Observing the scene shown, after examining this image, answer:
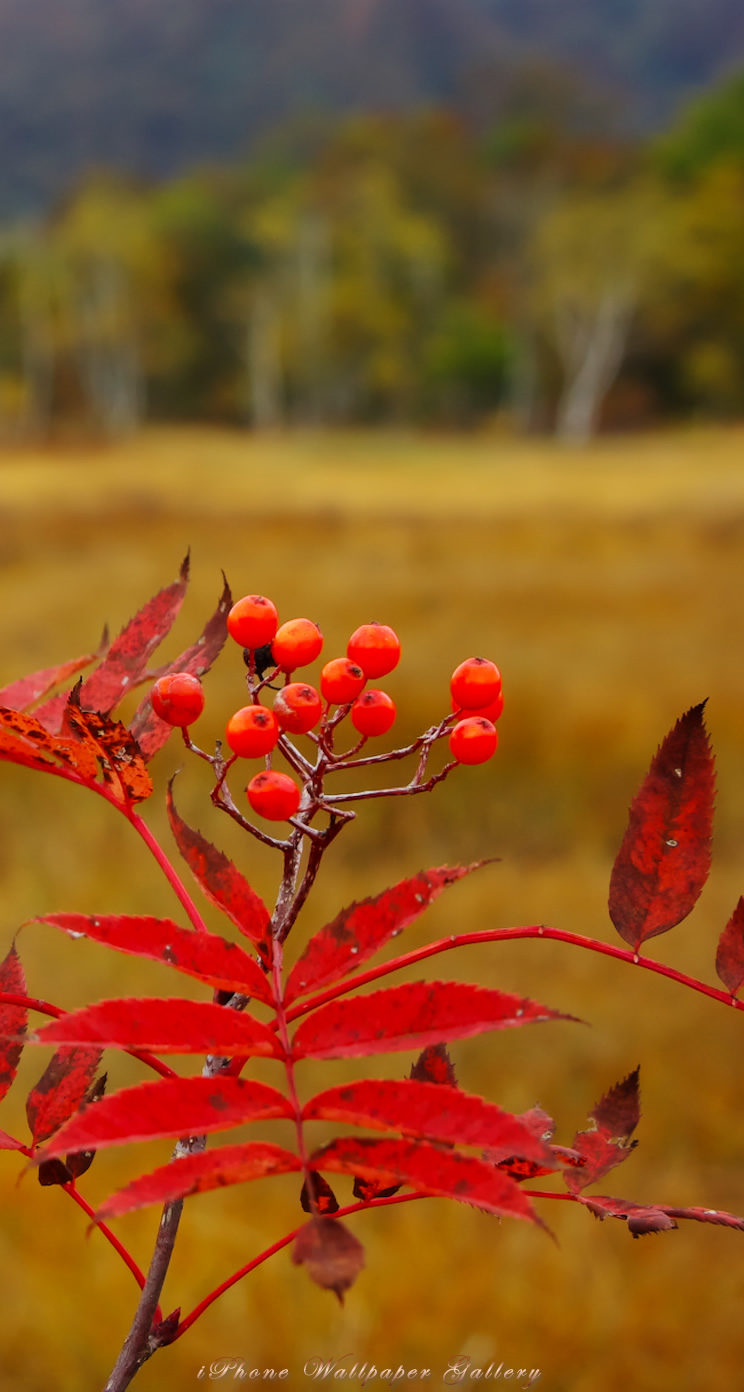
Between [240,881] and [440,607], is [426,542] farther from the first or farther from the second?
[240,881]

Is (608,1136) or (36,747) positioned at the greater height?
(36,747)

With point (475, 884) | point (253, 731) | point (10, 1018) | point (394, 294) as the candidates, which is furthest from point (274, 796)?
point (394, 294)

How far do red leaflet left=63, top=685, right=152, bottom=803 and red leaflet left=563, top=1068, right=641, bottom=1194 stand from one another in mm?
383

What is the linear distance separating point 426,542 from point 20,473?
8.50 metres

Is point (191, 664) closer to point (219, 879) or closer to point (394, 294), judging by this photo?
point (219, 879)

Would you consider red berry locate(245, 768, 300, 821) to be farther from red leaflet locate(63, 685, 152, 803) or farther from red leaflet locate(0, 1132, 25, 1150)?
red leaflet locate(0, 1132, 25, 1150)

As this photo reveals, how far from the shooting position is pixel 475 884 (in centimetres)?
552

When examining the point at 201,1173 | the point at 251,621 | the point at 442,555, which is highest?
the point at 251,621

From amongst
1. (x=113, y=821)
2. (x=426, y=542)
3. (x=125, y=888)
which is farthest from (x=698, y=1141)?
(x=426, y=542)

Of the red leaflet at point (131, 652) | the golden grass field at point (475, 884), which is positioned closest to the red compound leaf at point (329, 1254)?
the red leaflet at point (131, 652)

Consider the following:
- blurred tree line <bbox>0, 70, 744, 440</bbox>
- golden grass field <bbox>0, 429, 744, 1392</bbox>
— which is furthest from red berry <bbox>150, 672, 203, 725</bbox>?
blurred tree line <bbox>0, 70, 744, 440</bbox>

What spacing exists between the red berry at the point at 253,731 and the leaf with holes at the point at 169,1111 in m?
0.18

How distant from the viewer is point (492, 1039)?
4.47 metres

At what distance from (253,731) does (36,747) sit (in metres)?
0.14
